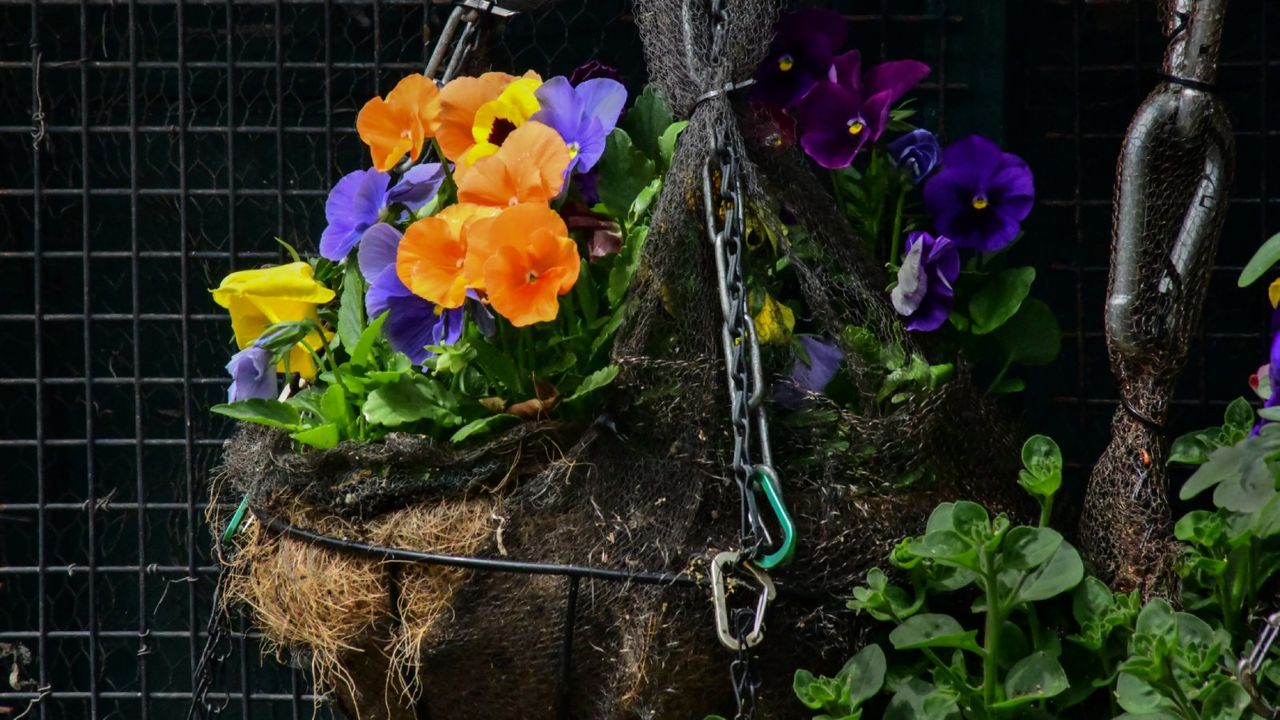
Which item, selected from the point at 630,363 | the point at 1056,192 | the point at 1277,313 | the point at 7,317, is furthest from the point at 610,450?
the point at 7,317

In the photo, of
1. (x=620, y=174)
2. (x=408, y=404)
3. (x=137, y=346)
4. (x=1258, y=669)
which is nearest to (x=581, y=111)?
(x=620, y=174)

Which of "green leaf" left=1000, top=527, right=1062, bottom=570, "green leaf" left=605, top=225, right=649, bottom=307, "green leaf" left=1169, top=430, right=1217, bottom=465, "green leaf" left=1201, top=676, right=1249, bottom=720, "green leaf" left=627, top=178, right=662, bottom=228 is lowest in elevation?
"green leaf" left=1201, top=676, right=1249, bottom=720

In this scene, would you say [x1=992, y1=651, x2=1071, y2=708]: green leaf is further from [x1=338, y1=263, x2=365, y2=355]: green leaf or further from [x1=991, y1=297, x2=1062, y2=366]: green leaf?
[x1=338, y1=263, x2=365, y2=355]: green leaf

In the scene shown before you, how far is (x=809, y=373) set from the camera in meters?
0.98

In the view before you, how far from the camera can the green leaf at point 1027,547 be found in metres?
0.90

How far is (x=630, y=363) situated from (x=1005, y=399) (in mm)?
571

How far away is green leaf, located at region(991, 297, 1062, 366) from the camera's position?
1.12 metres

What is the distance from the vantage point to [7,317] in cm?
177

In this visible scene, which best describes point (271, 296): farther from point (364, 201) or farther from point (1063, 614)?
point (1063, 614)

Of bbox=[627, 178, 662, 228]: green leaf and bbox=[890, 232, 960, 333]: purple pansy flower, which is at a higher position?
bbox=[627, 178, 662, 228]: green leaf

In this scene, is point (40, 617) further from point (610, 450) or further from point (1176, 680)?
point (1176, 680)

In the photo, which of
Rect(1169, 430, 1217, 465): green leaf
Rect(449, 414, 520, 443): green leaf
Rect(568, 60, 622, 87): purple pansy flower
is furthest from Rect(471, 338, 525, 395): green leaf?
Rect(1169, 430, 1217, 465): green leaf

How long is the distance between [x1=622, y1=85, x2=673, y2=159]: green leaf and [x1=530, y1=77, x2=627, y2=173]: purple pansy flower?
80mm

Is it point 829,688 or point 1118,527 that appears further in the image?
point 1118,527
